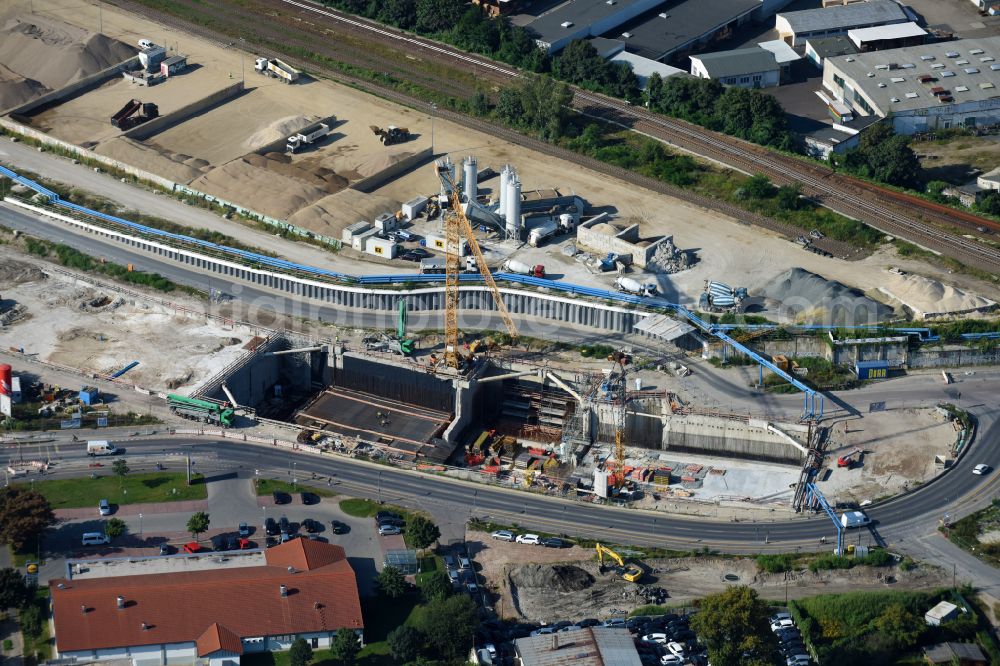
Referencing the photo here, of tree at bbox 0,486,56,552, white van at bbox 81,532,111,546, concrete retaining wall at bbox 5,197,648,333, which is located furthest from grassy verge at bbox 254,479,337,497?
concrete retaining wall at bbox 5,197,648,333

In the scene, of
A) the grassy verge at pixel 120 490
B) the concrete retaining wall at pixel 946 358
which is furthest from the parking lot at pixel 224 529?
the concrete retaining wall at pixel 946 358

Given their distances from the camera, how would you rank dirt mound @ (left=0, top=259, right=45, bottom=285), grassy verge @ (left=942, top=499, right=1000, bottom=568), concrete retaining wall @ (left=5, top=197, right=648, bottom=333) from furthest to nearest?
dirt mound @ (left=0, top=259, right=45, bottom=285) < concrete retaining wall @ (left=5, top=197, right=648, bottom=333) < grassy verge @ (left=942, top=499, right=1000, bottom=568)

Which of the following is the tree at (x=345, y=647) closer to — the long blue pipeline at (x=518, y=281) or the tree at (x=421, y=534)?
the tree at (x=421, y=534)

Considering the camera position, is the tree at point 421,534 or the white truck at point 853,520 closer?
→ the tree at point 421,534

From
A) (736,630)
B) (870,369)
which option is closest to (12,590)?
(736,630)

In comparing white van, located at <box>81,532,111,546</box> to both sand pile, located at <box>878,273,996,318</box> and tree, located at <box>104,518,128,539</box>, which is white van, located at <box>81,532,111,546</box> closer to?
tree, located at <box>104,518,128,539</box>

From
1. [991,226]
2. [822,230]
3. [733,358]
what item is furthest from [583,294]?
[991,226]
